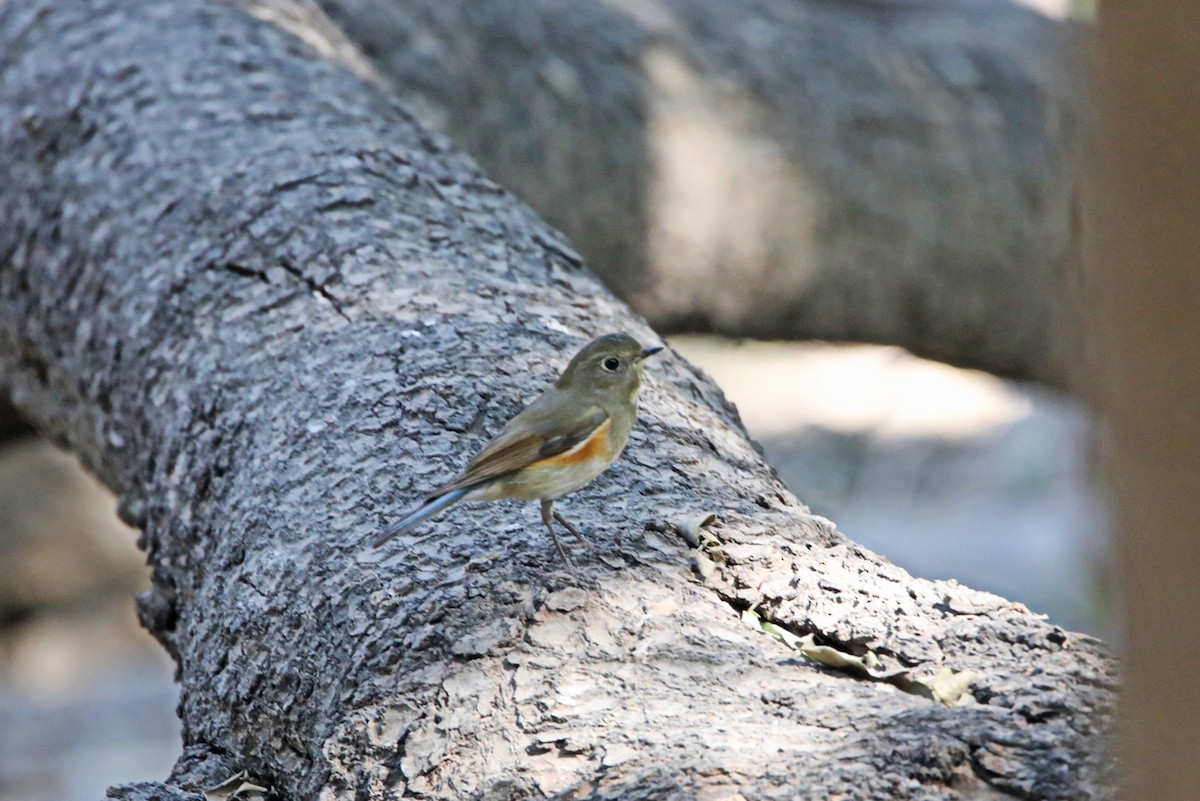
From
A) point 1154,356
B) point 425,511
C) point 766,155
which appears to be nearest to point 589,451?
point 425,511

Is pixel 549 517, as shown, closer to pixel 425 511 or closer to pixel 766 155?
pixel 425 511

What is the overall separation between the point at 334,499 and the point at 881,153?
11.8 ft

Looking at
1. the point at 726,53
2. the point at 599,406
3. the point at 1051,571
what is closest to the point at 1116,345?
the point at 599,406

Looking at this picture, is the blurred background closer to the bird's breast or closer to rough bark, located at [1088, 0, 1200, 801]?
the bird's breast

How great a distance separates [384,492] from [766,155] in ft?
10.1

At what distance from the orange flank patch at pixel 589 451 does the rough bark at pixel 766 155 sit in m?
2.49

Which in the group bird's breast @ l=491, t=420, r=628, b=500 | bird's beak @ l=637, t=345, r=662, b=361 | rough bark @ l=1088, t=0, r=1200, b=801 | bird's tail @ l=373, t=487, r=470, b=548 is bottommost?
rough bark @ l=1088, t=0, r=1200, b=801

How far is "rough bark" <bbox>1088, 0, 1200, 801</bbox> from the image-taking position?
2.60 ft

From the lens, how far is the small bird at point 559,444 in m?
2.20

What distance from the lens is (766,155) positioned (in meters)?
5.00

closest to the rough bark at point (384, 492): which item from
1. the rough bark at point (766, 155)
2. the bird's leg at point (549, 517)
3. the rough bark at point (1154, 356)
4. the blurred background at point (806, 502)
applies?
the bird's leg at point (549, 517)

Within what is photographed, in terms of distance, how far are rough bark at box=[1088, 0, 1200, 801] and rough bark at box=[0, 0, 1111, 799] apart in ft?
2.16

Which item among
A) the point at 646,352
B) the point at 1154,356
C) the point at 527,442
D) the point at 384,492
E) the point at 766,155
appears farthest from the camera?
the point at 766,155

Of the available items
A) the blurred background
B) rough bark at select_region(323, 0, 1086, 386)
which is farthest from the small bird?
the blurred background
